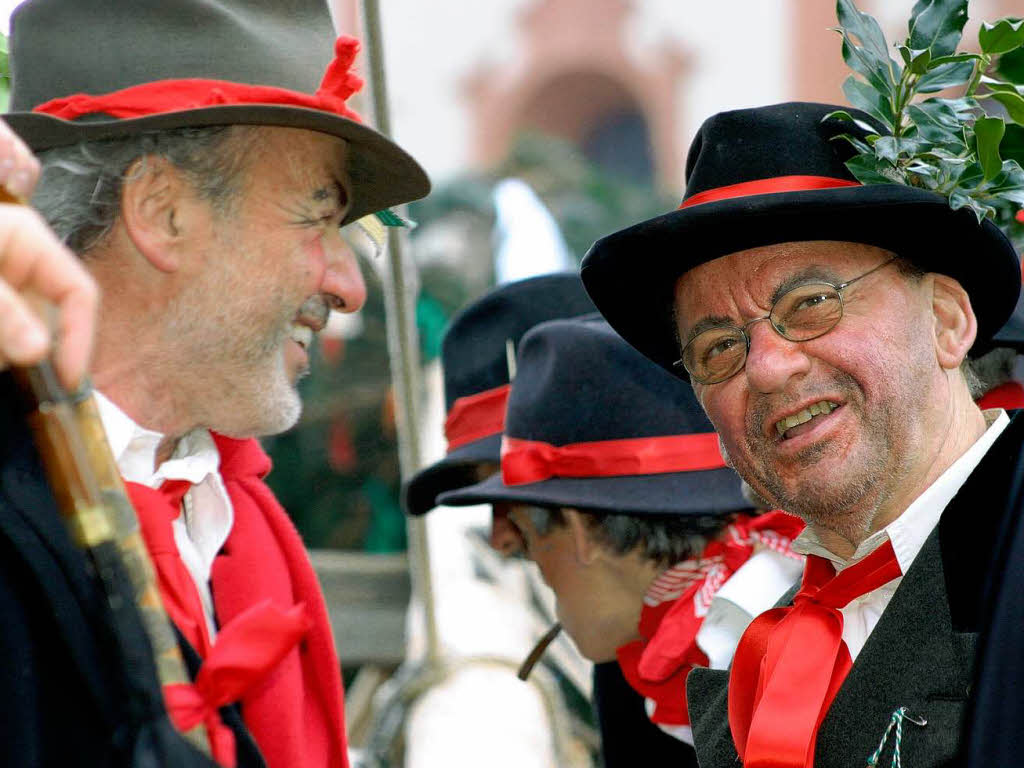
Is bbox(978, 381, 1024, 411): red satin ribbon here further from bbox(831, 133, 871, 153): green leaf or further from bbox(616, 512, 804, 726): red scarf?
bbox(831, 133, 871, 153): green leaf

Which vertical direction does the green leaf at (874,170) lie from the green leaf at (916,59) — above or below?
below

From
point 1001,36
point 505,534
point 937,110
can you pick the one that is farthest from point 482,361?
point 1001,36

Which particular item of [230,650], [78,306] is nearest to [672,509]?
[230,650]

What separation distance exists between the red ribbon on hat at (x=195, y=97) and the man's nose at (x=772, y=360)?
812mm

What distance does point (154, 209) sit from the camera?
7.13ft

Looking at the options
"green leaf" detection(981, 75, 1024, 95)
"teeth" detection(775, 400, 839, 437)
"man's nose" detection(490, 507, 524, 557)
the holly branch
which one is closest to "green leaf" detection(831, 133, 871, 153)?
the holly branch

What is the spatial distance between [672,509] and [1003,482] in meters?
0.91

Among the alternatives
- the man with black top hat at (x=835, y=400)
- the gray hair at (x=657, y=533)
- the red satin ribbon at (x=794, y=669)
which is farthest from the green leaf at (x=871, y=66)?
the gray hair at (x=657, y=533)

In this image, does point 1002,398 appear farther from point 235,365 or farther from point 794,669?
point 235,365

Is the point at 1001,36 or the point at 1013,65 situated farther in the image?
the point at 1013,65

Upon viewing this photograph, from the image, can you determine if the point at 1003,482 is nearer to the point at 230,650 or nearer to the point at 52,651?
the point at 230,650

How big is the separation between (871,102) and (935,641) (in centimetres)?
94

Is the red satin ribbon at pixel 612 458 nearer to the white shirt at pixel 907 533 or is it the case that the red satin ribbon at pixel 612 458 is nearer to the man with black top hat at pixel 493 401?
the man with black top hat at pixel 493 401

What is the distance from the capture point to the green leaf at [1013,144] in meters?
2.26
